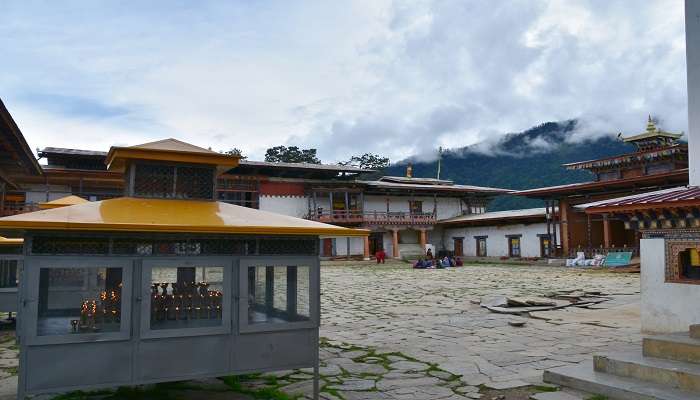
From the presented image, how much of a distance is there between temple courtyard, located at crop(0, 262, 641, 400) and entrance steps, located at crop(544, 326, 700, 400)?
26cm

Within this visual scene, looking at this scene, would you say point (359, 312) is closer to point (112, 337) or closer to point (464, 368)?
point (464, 368)

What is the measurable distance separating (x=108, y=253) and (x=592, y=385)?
4.65 metres

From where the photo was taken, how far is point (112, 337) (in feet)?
15.4

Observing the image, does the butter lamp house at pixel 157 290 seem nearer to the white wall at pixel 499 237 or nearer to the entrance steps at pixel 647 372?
the entrance steps at pixel 647 372

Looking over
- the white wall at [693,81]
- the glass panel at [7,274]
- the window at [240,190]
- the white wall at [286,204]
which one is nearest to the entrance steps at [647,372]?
the white wall at [693,81]

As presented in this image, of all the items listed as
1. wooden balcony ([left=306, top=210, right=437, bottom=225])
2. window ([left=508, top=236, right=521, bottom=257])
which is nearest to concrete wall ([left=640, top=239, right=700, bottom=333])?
wooden balcony ([left=306, top=210, right=437, bottom=225])

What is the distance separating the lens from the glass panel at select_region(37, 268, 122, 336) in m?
4.76

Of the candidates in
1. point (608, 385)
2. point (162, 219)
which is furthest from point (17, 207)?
point (608, 385)

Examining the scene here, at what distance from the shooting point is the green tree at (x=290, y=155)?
5697 centimetres

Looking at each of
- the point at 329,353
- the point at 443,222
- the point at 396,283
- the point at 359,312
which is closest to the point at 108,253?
the point at 329,353

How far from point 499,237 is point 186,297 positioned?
31847mm

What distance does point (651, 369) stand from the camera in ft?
17.4

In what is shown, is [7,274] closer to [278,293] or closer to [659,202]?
[278,293]

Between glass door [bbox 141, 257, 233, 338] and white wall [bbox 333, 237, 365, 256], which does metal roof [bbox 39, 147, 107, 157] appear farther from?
glass door [bbox 141, 257, 233, 338]
